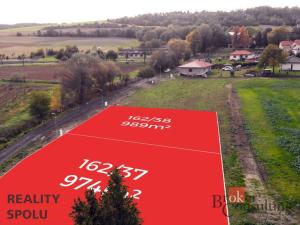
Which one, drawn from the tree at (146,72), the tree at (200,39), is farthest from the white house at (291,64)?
the tree at (200,39)

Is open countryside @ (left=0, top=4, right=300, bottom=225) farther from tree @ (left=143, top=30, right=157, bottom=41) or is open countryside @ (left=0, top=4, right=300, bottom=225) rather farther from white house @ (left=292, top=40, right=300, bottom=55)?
tree @ (left=143, top=30, right=157, bottom=41)

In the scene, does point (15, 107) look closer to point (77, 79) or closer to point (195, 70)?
point (77, 79)

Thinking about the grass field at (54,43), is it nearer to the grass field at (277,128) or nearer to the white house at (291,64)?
the white house at (291,64)

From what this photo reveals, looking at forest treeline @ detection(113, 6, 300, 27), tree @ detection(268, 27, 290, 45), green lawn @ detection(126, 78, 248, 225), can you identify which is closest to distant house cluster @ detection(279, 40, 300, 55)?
tree @ detection(268, 27, 290, 45)

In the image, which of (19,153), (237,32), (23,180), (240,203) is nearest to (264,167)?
(240,203)

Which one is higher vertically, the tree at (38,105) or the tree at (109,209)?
the tree at (109,209)

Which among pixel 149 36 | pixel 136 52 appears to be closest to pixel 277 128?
pixel 136 52
